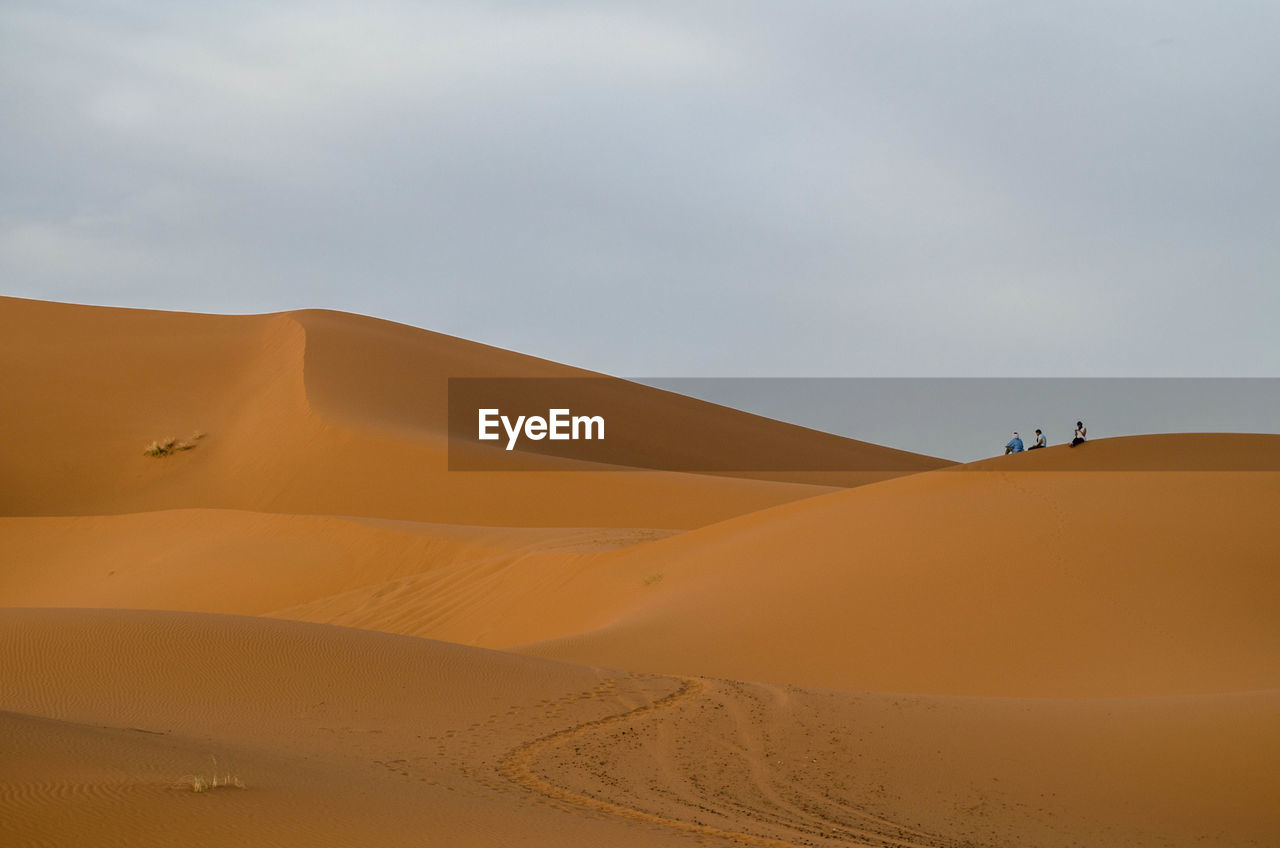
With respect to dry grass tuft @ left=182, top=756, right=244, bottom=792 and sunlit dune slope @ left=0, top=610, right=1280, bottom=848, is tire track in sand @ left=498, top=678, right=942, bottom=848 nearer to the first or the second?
sunlit dune slope @ left=0, top=610, right=1280, bottom=848

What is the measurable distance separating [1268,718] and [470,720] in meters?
6.05

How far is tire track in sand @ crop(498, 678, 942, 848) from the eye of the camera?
5836mm

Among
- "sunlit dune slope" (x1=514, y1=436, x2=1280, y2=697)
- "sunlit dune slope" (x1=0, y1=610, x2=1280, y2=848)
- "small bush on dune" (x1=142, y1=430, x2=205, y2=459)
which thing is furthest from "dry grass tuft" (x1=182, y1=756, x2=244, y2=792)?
"small bush on dune" (x1=142, y1=430, x2=205, y2=459)

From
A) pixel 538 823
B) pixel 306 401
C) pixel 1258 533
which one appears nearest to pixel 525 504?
pixel 306 401

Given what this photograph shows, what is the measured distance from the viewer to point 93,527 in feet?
84.7

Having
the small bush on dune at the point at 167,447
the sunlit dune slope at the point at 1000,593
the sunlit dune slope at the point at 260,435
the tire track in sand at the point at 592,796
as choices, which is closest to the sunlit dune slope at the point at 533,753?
the tire track in sand at the point at 592,796

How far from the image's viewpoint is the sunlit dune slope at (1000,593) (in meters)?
12.1

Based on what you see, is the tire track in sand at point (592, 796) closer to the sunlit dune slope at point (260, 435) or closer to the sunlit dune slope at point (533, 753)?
the sunlit dune slope at point (533, 753)

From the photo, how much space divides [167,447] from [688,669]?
83.1 ft

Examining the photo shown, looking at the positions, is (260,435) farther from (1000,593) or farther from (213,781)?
(213,781)

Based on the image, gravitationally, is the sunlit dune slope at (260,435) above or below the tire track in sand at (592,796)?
above

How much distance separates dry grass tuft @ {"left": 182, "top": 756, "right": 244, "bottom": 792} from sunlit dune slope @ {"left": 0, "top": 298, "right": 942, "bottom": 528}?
2340 cm

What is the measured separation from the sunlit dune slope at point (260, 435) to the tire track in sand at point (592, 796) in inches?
804

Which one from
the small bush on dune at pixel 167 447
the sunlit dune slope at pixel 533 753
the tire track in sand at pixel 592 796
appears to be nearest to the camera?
the sunlit dune slope at pixel 533 753
